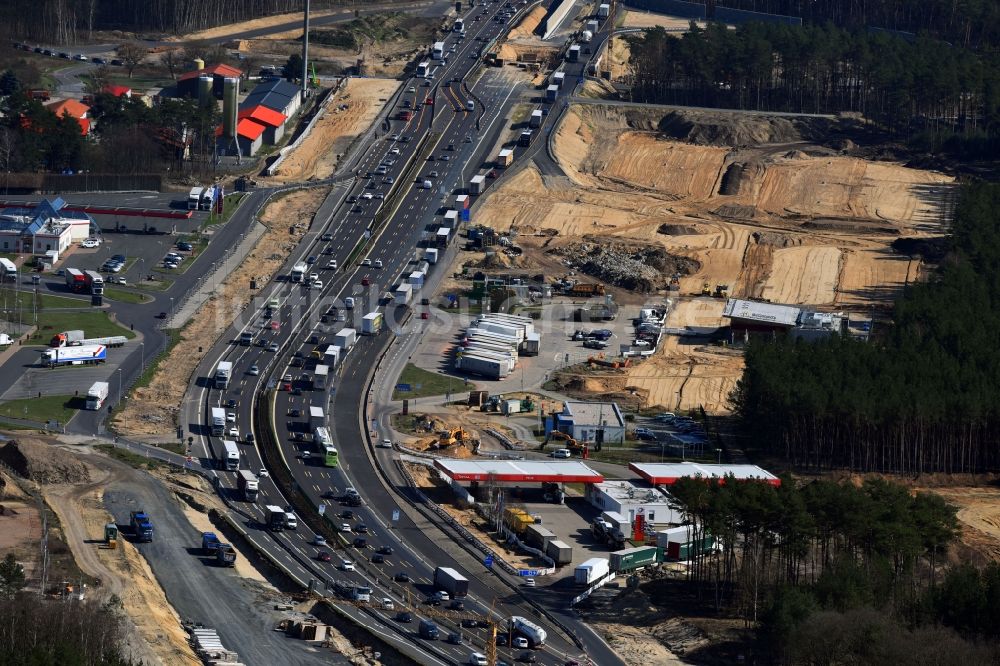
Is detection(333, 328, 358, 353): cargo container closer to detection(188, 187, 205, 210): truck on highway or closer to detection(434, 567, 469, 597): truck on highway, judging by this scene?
detection(188, 187, 205, 210): truck on highway

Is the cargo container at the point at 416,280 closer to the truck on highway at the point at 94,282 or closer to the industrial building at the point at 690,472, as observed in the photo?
A: the truck on highway at the point at 94,282

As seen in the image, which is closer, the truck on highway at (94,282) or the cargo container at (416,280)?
the truck on highway at (94,282)

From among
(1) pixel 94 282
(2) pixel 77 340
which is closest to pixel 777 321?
(1) pixel 94 282

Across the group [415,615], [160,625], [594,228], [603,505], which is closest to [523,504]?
[603,505]

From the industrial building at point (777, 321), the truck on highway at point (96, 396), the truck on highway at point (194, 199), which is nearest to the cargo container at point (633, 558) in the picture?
the truck on highway at point (96, 396)

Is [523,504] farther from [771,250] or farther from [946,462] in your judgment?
[771,250]

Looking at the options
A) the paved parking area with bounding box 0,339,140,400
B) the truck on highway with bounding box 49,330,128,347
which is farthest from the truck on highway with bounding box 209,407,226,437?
the truck on highway with bounding box 49,330,128,347
